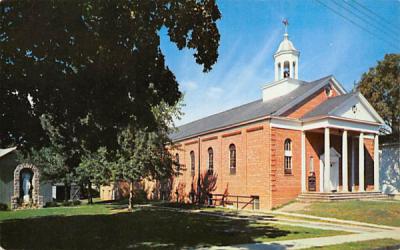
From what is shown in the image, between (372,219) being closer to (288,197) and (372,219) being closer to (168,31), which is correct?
(288,197)

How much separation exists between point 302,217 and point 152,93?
38.9 ft

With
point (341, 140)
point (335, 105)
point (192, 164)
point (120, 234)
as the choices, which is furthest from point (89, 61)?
point (192, 164)

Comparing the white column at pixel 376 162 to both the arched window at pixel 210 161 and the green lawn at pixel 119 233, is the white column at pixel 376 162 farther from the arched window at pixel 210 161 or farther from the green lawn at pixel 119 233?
the green lawn at pixel 119 233

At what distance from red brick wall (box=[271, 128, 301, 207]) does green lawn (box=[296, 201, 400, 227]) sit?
2.96 m

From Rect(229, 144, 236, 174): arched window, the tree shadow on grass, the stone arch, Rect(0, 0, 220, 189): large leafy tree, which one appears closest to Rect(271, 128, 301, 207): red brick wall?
Rect(229, 144, 236, 174): arched window

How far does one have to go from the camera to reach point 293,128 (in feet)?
92.4

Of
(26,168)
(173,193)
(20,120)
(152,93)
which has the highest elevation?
(152,93)

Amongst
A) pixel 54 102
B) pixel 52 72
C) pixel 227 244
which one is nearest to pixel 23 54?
pixel 52 72

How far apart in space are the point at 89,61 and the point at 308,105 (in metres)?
20.9

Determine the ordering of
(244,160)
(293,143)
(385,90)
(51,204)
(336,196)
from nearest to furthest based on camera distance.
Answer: (51,204), (336,196), (293,143), (244,160), (385,90)

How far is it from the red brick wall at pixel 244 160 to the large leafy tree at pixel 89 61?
598 inches

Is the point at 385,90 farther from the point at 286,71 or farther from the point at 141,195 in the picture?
the point at 141,195

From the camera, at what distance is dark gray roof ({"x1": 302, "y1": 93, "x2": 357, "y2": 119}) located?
90.0 feet

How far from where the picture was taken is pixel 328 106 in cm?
2825
